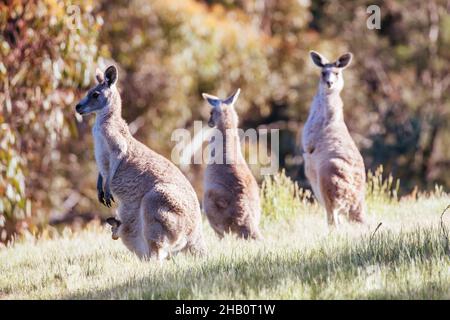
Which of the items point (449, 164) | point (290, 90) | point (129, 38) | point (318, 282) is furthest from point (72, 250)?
point (449, 164)

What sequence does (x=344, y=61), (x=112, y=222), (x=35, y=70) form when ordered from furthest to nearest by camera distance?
(x=35, y=70), (x=344, y=61), (x=112, y=222)

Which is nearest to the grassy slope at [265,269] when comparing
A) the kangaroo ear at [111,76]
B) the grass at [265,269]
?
the grass at [265,269]

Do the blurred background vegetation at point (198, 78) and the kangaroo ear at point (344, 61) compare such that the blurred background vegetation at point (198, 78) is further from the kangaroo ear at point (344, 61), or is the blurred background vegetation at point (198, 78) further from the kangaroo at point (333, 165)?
the kangaroo at point (333, 165)

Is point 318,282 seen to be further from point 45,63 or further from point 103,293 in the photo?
point 45,63

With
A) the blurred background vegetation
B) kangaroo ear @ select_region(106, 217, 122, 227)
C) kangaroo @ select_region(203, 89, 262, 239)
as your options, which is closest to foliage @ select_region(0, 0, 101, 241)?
the blurred background vegetation

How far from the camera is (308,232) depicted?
8516 millimetres

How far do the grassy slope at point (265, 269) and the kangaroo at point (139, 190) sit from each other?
0.58 ft

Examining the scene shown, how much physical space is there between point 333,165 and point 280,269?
282cm

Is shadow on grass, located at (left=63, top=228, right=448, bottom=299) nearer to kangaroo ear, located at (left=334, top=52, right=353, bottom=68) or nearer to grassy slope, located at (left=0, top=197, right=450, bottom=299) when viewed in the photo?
grassy slope, located at (left=0, top=197, right=450, bottom=299)

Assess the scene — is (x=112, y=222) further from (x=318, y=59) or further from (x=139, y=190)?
(x=318, y=59)

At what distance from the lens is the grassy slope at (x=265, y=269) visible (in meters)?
5.80

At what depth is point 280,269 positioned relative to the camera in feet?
20.8

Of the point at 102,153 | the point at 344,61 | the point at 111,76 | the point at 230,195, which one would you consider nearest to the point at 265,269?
the point at 102,153

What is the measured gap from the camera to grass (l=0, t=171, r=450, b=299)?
228 inches
